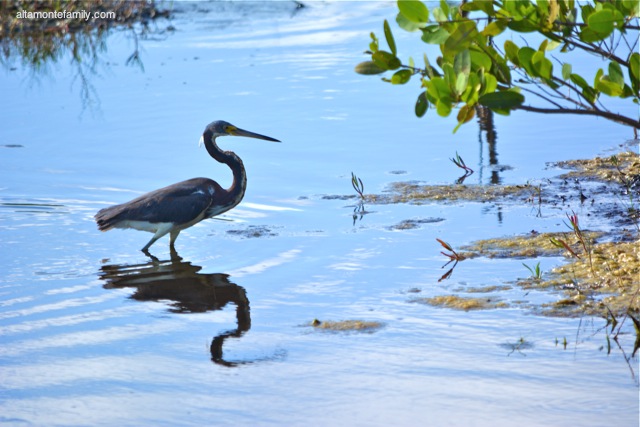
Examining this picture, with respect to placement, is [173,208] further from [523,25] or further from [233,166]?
[523,25]

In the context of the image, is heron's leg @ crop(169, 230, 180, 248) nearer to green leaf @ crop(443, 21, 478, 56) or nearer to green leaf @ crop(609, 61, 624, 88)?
green leaf @ crop(443, 21, 478, 56)

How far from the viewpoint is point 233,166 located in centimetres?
926

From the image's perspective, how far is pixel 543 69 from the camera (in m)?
4.66

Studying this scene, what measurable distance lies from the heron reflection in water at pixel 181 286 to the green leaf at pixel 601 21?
2.97 metres

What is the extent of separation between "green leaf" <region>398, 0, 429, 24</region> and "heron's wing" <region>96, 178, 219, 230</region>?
14.1 feet

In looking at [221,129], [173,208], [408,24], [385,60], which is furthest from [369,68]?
[221,129]

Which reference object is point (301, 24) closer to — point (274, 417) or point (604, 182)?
point (604, 182)

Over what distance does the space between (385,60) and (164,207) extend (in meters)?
3.97

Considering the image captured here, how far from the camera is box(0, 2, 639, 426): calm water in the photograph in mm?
5191

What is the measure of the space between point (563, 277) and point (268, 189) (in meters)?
3.94

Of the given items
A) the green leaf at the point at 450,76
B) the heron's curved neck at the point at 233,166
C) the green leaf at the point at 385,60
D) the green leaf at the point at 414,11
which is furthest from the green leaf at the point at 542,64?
the heron's curved neck at the point at 233,166

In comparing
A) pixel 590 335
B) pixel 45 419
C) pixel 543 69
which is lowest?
pixel 45 419

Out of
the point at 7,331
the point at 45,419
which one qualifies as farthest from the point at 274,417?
the point at 7,331

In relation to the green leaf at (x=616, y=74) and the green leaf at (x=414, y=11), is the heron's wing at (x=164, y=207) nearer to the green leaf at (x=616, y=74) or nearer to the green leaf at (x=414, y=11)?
the green leaf at (x=414, y=11)
